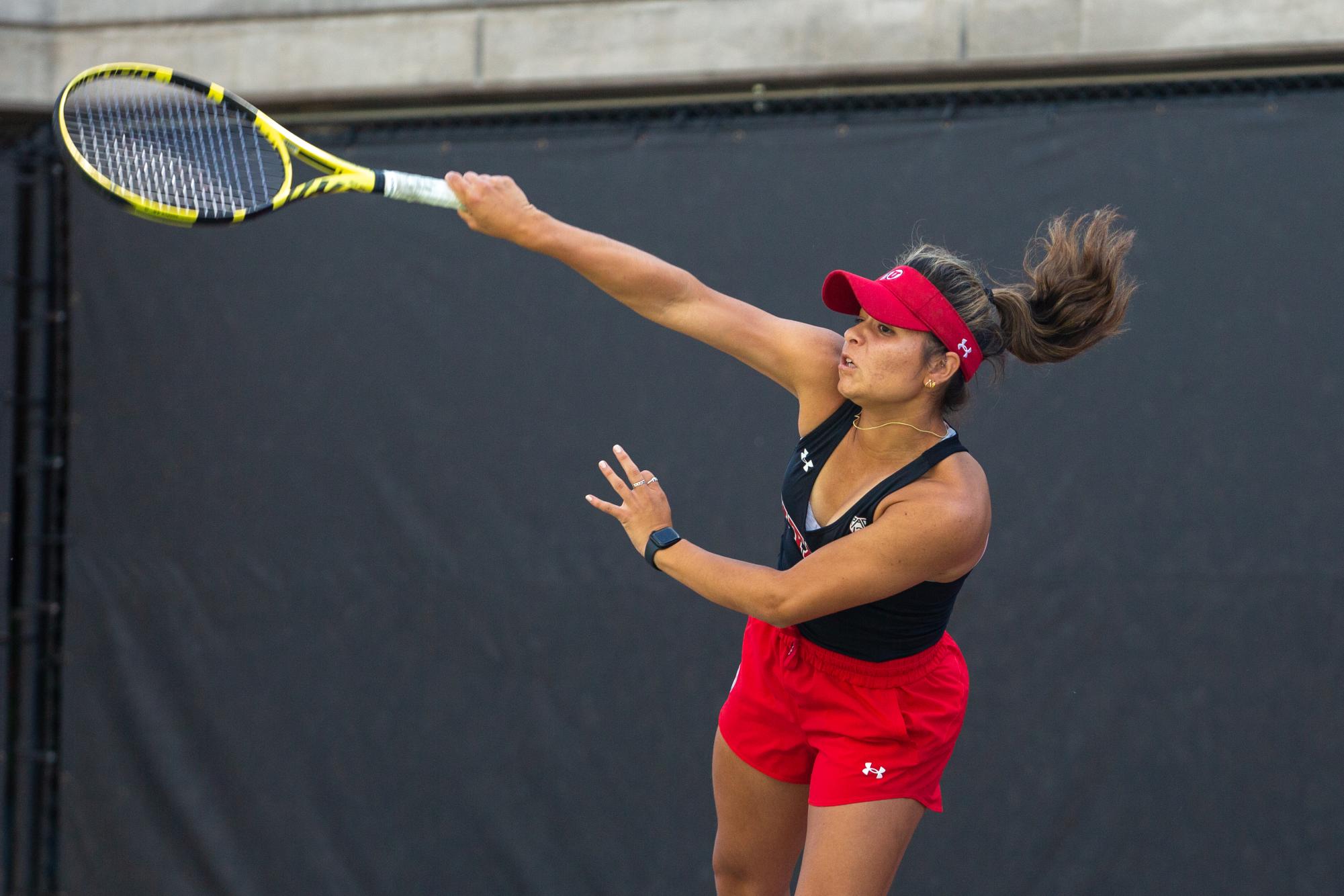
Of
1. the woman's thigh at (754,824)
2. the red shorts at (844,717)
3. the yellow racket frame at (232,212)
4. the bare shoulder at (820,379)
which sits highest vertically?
the yellow racket frame at (232,212)

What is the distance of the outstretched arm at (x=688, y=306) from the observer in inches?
95.1

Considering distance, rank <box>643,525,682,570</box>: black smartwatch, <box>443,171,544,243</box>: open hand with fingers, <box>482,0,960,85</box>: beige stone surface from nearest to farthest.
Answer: <box>443,171,544,243</box>: open hand with fingers
<box>643,525,682,570</box>: black smartwatch
<box>482,0,960,85</box>: beige stone surface

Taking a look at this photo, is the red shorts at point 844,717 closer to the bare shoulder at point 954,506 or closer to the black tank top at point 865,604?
the black tank top at point 865,604

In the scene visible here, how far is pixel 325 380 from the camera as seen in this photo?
4.33 m

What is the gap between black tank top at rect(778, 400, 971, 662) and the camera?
252cm

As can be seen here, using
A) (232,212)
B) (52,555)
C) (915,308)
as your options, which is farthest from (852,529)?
(52,555)

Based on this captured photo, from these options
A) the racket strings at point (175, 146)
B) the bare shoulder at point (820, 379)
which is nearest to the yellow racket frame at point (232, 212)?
the racket strings at point (175, 146)

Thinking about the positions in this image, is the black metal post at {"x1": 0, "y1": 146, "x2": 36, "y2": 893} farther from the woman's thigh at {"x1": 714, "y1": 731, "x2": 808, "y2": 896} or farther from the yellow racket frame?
the woman's thigh at {"x1": 714, "y1": 731, "x2": 808, "y2": 896}

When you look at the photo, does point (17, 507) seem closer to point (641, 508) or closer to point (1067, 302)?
point (641, 508)

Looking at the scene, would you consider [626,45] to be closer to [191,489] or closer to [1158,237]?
[1158,237]

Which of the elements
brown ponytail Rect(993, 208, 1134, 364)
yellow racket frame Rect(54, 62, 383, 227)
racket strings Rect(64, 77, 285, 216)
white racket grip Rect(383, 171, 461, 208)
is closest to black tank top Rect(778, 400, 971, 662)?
brown ponytail Rect(993, 208, 1134, 364)

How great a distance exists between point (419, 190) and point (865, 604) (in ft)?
3.44

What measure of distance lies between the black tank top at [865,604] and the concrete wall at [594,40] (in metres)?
1.74

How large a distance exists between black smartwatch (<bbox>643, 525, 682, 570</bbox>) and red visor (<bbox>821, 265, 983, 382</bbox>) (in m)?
0.52
